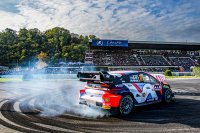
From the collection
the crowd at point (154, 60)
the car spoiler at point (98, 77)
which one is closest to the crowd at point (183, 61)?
the crowd at point (154, 60)

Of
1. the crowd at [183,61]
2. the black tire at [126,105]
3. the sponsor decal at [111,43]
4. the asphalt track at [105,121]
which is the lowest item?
the asphalt track at [105,121]

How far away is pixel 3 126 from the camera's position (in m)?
6.17

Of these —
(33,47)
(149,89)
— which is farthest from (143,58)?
(149,89)

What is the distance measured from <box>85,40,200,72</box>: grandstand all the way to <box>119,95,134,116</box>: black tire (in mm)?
52076

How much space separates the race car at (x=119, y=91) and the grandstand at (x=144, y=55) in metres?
51.3

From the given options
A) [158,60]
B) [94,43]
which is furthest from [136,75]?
[158,60]

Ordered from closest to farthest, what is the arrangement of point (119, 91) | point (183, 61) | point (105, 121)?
point (105, 121)
point (119, 91)
point (183, 61)

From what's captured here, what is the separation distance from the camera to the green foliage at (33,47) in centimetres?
6875

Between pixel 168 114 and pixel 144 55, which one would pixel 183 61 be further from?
pixel 168 114

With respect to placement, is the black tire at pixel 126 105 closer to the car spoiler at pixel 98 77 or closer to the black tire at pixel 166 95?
the car spoiler at pixel 98 77

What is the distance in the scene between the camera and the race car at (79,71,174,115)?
738 cm

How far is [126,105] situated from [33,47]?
69662mm

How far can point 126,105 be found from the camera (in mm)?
7656

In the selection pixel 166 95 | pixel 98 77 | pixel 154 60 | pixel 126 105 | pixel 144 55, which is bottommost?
pixel 126 105
